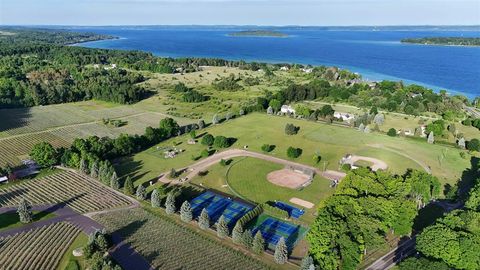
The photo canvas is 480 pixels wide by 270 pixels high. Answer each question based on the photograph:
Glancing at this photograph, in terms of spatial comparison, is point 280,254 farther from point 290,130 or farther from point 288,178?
point 290,130

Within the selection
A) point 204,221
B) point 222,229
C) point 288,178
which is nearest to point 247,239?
point 222,229

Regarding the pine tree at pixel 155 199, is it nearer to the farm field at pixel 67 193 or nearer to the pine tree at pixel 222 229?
the farm field at pixel 67 193

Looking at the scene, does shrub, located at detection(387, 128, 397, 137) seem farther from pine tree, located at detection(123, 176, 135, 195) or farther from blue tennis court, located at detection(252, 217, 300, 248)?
pine tree, located at detection(123, 176, 135, 195)

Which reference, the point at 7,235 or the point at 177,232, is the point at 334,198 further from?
the point at 7,235

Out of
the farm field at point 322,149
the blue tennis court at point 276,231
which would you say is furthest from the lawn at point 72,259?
the blue tennis court at point 276,231

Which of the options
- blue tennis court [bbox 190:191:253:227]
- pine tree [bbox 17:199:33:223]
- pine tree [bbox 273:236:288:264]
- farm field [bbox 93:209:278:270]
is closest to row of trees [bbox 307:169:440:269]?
pine tree [bbox 273:236:288:264]

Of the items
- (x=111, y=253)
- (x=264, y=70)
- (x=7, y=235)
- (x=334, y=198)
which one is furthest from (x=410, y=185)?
(x=264, y=70)
